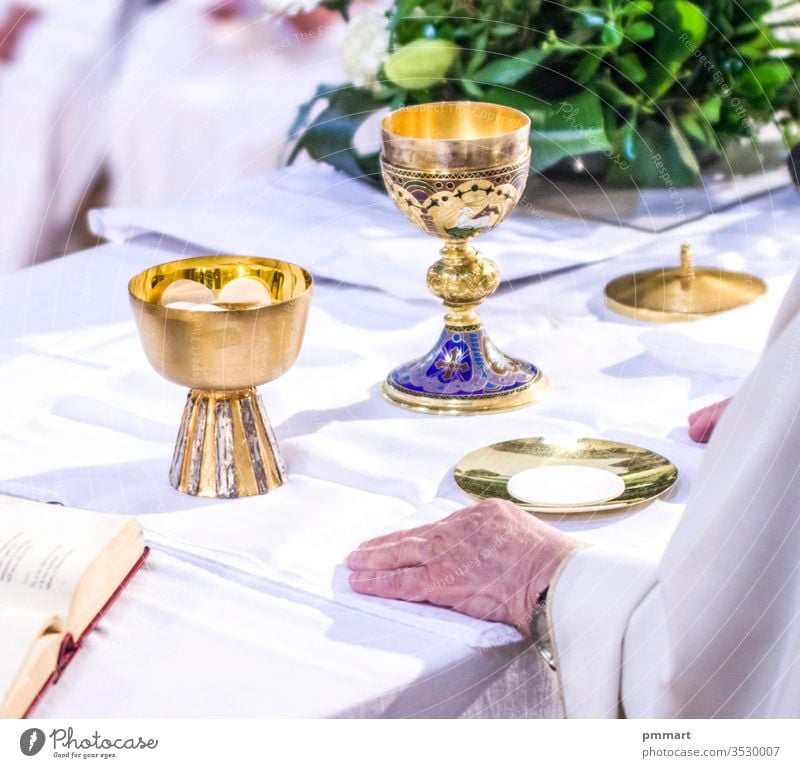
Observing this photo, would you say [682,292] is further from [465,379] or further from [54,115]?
[54,115]

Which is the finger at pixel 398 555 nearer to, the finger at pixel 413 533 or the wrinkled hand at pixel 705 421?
the finger at pixel 413 533

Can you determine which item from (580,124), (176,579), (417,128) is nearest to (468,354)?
(417,128)

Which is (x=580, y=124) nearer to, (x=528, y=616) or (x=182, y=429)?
(x=182, y=429)

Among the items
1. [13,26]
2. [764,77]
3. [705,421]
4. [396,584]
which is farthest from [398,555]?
[13,26]

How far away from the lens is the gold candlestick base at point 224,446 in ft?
2.64

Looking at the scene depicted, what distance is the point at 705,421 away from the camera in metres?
0.87

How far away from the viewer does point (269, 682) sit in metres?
0.63

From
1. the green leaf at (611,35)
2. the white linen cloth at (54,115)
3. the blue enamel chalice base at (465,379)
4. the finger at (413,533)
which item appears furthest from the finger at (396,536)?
the white linen cloth at (54,115)

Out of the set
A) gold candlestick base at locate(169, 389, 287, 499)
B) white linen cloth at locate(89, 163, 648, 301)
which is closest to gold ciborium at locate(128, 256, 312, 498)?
gold candlestick base at locate(169, 389, 287, 499)

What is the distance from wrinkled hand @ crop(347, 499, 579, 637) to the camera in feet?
2.20

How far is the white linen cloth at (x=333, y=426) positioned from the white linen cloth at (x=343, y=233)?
0.07 feet

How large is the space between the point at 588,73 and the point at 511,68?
0.25ft

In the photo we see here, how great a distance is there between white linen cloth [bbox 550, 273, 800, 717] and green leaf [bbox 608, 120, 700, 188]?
85cm

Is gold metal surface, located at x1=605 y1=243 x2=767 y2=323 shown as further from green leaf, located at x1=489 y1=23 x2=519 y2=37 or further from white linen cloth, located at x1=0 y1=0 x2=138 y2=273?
white linen cloth, located at x1=0 y1=0 x2=138 y2=273
